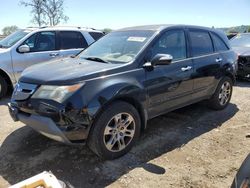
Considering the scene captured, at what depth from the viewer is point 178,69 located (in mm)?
4469

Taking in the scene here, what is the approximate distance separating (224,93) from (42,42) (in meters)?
4.47

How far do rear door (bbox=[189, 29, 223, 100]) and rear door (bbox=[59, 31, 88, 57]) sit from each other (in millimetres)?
3368

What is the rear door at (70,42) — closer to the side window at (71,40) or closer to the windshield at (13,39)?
the side window at (71,40)

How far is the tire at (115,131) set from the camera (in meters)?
3.44

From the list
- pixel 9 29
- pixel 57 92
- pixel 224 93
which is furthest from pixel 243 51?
pixel 9 29

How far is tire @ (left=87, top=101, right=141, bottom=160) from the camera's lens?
3441 millimetres

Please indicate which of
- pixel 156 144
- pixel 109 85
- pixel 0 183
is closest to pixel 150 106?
pixel 156 144

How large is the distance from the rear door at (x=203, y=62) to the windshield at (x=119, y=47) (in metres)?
1.04

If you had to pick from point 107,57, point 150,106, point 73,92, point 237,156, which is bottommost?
point 237,156

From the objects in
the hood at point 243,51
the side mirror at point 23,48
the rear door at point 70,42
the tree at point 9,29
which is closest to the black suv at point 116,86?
the side mirror at point 23,48

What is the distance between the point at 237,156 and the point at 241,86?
15.7ft

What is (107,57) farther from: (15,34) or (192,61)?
(15,34)

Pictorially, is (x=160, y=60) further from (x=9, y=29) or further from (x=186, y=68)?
(x=9, y=29)

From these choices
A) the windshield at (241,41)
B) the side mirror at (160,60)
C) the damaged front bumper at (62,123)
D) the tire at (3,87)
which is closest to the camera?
the damaged front bumper at (62,123)
